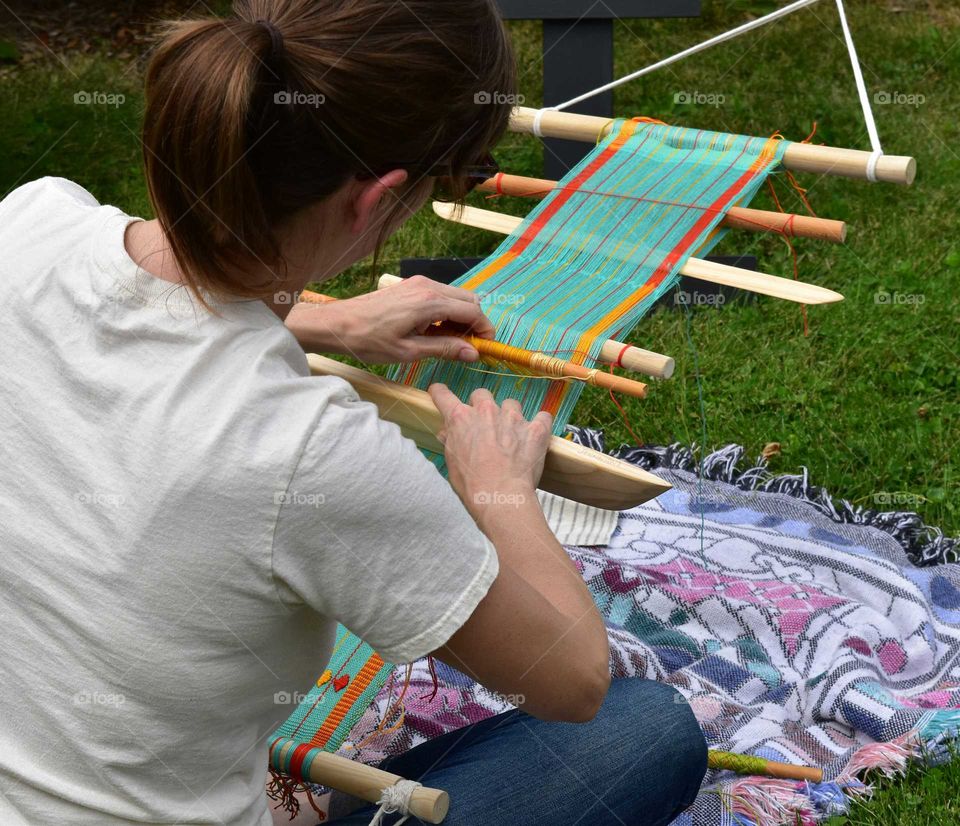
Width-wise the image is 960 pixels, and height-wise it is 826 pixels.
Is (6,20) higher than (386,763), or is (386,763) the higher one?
(6,20)

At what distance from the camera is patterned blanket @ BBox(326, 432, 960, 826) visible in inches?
88.1

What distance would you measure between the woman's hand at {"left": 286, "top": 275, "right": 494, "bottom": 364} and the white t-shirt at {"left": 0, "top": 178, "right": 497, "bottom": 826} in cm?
51

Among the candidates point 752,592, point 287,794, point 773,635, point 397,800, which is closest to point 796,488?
point 752,592

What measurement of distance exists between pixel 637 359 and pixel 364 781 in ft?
2.30

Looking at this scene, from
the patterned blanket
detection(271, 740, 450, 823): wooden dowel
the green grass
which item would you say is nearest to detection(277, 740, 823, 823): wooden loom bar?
detection(271, 740, 450, 823): wooden dowel

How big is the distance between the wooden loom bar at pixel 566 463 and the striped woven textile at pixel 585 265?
81 millimetres

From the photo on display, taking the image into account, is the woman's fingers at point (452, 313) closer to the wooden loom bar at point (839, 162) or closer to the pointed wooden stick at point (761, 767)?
the wooden loom bar at point (839, 162)

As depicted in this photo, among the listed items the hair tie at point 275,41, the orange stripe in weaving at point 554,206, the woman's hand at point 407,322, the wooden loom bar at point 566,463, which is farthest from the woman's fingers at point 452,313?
the hair tie at point 275,41

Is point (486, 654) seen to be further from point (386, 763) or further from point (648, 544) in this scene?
point (648, 544)

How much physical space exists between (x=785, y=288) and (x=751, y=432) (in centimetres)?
139

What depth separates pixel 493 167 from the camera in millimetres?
1444

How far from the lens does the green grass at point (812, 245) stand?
122 inches

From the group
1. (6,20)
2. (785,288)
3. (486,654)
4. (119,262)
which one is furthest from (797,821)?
(6,20)

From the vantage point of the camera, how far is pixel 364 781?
5.16 feet
